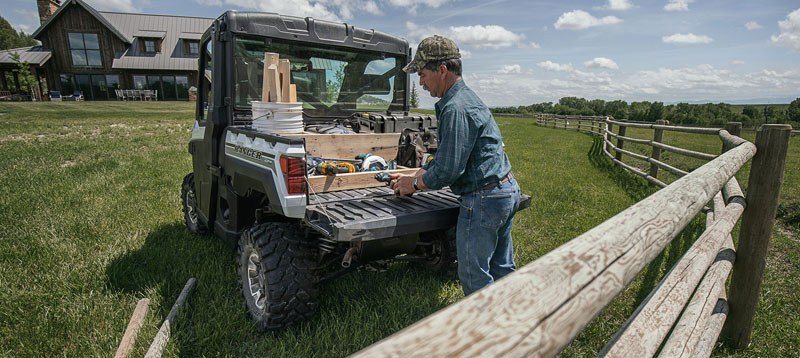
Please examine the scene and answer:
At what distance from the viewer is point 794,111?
35.2 meters

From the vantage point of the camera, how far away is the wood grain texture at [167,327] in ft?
9.30

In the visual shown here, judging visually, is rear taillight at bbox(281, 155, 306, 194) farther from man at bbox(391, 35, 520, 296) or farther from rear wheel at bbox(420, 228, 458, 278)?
rear wheel at bbox(420, 228, 458, 278)

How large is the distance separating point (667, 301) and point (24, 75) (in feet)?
126

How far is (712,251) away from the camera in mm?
2430

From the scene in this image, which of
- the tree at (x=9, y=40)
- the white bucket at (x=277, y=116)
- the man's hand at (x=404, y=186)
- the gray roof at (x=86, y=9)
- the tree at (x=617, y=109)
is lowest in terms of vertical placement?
the tree at (x=617, y=109)

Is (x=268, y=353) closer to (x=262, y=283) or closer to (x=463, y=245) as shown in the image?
(x=262, y=283)

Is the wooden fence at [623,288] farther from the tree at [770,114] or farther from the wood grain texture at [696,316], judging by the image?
the tree at [770,114]

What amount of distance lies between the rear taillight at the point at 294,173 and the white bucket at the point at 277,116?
763 millimetres

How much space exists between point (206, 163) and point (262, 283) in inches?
63.8

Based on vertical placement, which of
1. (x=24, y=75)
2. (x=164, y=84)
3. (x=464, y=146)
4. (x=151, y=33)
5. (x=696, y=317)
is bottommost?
(x=696, y=317)

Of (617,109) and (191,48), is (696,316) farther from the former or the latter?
(617,109)

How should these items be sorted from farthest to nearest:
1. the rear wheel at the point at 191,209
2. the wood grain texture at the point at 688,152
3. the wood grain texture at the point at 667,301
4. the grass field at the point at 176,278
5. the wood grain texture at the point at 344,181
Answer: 1. the wood grain texture at the point at 688,152
2. the rear wheel at the point at 191,209
3. the wood grain texture at the point at 344,181
4. the grass field at the point at 176,278
5. the wood grain texture at the point at 667,301

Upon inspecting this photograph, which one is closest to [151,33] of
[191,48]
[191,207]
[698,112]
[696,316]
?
[191,48]

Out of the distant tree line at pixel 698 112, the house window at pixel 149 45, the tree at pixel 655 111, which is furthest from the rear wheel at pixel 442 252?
the tree at pixel 655 111
